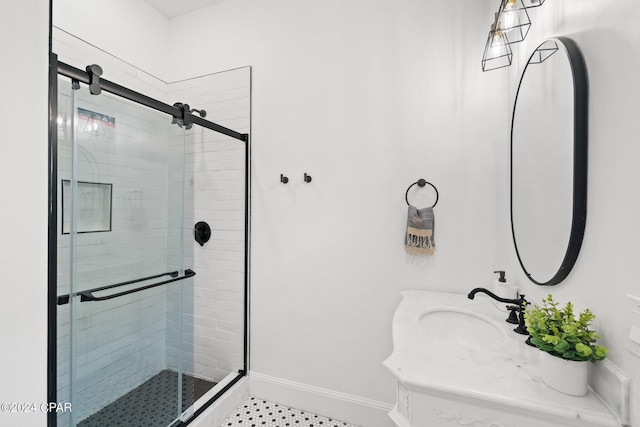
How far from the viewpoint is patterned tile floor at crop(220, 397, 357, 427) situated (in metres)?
1.76

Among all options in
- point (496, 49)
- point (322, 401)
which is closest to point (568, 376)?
point (496, 49)

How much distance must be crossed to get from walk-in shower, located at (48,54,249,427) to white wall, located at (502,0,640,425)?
1.63 m

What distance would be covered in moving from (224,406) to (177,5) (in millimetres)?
2934

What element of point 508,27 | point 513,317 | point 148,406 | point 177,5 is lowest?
point 148,406

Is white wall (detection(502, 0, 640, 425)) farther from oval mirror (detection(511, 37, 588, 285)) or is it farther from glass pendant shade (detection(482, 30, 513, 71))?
glass pendant shade (detection(482, 30, 513, 71))

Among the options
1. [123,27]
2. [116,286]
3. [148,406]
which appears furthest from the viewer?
[123,27]

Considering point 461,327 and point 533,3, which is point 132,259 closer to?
point 461,327

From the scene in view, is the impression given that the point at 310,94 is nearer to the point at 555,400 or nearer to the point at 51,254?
the point at 51,254

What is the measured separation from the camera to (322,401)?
185 centimetres

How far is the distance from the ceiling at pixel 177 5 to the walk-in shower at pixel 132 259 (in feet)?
3.23

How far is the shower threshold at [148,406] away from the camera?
1440mm

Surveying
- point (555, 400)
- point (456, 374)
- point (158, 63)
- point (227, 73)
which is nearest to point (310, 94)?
point (227, 73)

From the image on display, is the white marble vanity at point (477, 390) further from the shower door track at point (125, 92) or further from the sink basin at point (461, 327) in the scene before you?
the shower door track at point (125, 92)

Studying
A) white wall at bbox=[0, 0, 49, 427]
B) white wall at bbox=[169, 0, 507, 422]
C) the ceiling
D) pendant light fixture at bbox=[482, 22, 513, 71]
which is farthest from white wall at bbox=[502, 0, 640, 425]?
the ceiling
